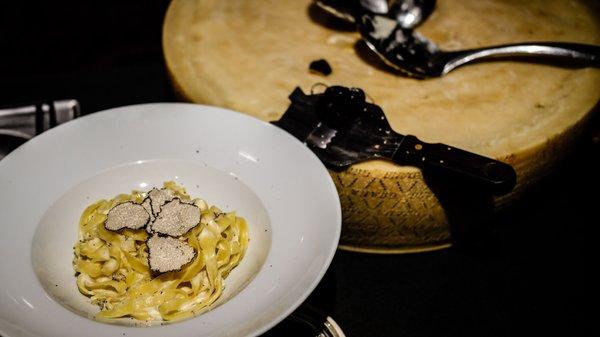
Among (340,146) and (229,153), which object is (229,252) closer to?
(229,153)

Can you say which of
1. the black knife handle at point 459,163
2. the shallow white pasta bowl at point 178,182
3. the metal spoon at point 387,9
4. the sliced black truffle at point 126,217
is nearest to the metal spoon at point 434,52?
the metal spoon at point 387,9

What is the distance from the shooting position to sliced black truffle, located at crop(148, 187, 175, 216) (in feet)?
5.10

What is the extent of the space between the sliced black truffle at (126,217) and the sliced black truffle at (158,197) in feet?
0.11

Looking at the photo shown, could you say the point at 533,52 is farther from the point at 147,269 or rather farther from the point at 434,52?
the point at 147,269

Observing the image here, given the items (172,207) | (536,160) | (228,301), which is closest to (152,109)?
(172,207)

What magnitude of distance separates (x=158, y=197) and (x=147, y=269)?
221mm

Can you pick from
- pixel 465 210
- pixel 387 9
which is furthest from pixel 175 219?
pixel 387 9

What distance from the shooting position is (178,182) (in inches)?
70.4

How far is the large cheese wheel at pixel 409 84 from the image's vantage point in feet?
5.91

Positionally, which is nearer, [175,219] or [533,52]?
[175,219]

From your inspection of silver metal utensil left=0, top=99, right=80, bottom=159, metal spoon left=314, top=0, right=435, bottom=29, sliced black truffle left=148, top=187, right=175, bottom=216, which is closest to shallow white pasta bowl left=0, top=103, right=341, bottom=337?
sliced black truffle left=148, top=187, right=175, bottom=216

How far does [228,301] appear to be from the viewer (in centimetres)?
133

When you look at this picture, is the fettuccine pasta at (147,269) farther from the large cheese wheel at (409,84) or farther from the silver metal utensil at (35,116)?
the silver metal utensil at (35,116)

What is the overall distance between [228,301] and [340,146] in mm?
681
